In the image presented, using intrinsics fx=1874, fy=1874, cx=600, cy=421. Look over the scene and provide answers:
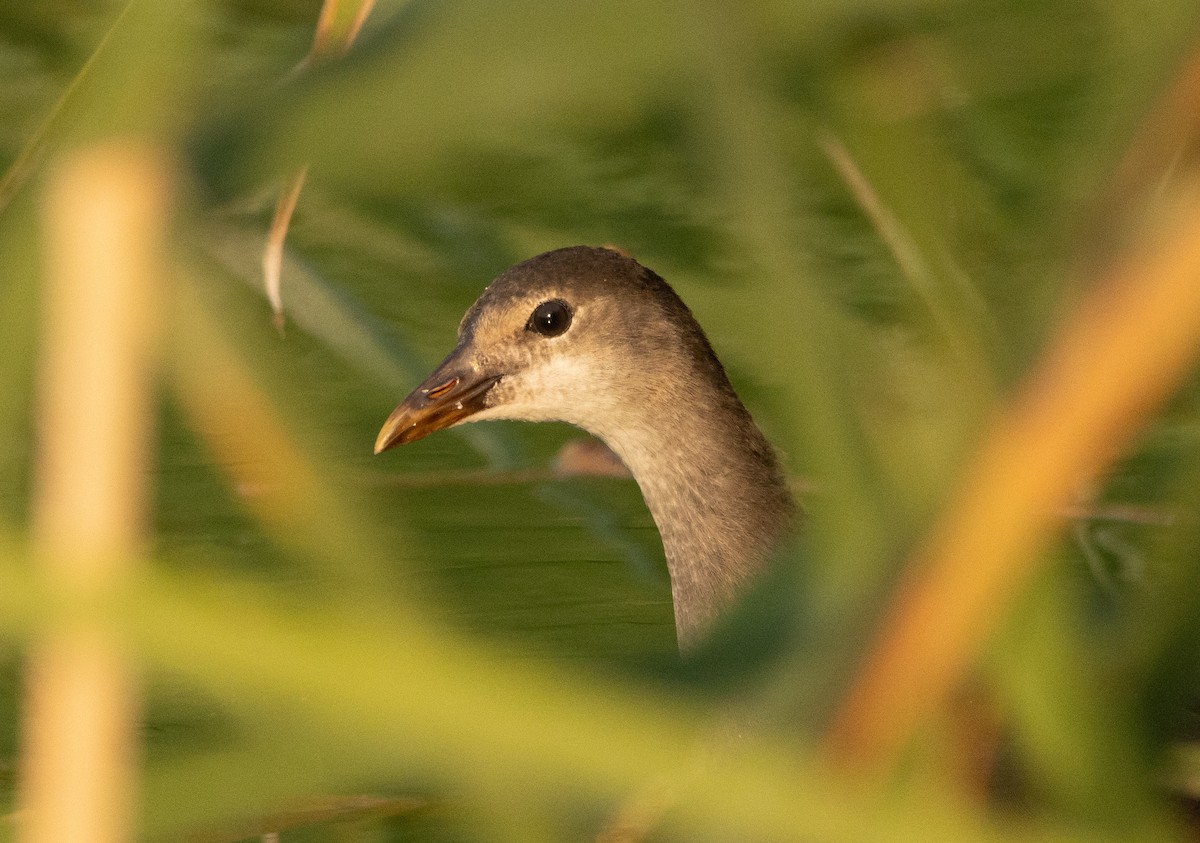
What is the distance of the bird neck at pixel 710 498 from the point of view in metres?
2.91

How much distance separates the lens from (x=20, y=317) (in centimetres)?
114

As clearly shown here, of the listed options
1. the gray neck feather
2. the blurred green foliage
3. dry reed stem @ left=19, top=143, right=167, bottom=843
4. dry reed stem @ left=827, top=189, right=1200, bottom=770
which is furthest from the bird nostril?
dry reed stem @ left=827, top=189, right=1200, bottom=770

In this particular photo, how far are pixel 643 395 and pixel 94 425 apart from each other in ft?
6.24

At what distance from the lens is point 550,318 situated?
9.78ft

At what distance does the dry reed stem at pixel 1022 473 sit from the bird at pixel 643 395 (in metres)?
1.93

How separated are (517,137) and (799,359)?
0.93 feet

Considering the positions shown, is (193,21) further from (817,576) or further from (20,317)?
(817,576)

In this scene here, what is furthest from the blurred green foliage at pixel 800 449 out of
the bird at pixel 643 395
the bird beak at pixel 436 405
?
the bird at pixel 643 395

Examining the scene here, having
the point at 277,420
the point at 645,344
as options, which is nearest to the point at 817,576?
the point at 277,420

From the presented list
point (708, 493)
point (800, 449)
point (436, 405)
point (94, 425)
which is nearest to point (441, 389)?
point (436, 405)

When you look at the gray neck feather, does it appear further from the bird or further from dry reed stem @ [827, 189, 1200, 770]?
dry reed stem @ [827, 189, 1200, 770]

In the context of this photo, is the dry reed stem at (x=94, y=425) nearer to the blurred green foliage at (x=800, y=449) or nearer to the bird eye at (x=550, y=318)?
the blurred green foliage at (x=800, y=449)

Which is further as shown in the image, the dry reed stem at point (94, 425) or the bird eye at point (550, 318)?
the bird eye at point (550, 318)

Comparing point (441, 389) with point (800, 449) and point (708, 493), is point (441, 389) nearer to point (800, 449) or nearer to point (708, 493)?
point (708, 493)
